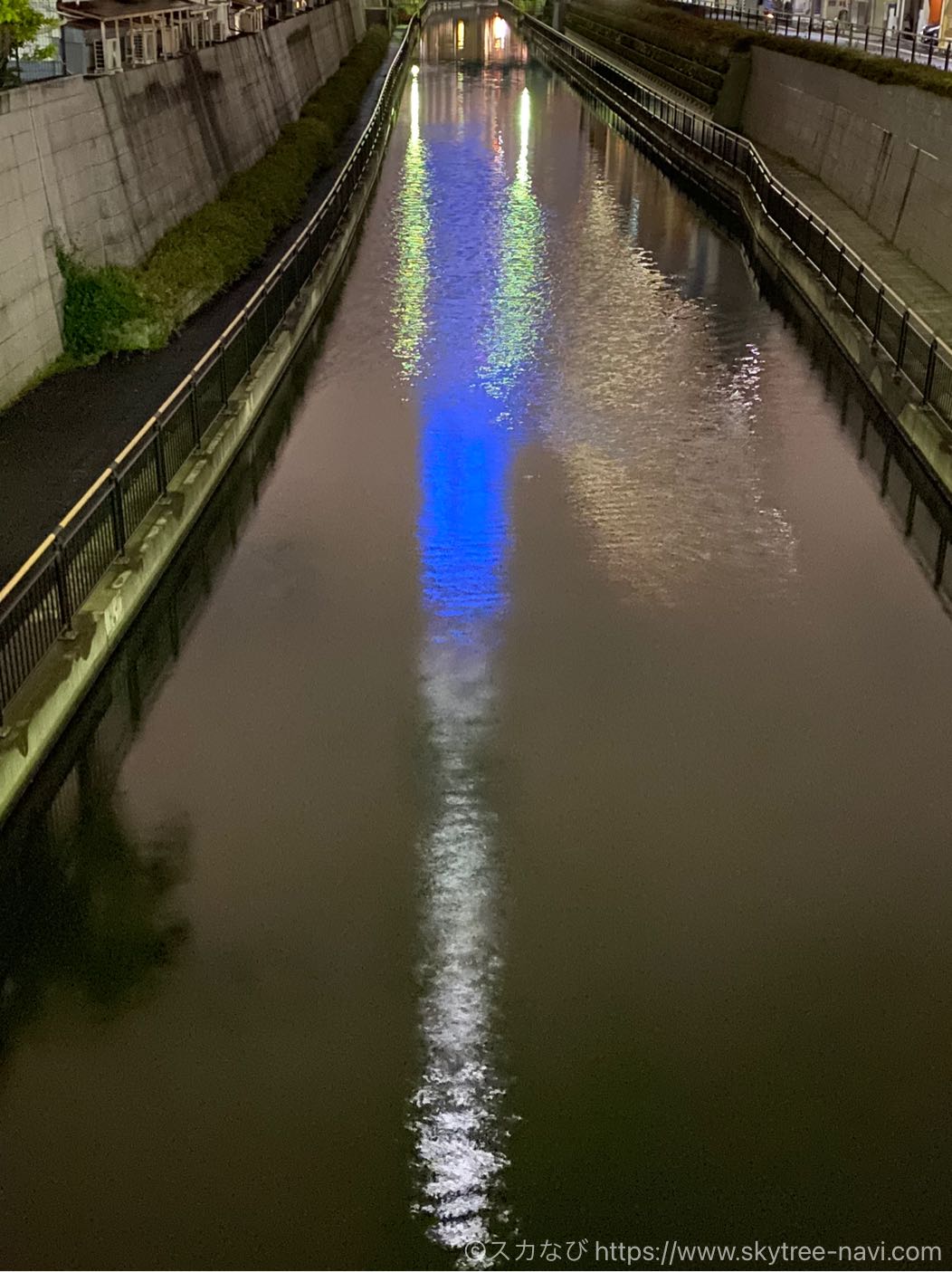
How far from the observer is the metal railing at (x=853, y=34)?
33.6 m

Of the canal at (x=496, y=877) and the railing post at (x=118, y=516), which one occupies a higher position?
the railing post at (x=118, y=516)

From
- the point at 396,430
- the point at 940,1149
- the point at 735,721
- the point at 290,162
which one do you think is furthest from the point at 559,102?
the point at 940,1149

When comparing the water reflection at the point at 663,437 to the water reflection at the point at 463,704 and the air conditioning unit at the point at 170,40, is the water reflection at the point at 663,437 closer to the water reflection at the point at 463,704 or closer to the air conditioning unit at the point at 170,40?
the water reflection at the point at 463,704

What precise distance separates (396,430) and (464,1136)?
12.8m

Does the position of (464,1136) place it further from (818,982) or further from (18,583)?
(18,583)

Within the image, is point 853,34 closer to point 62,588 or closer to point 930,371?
point 930,371

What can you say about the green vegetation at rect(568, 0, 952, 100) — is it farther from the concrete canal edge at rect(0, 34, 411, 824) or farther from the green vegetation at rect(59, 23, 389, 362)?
the concrete canal edge at rect(0, 34, 411, 824)

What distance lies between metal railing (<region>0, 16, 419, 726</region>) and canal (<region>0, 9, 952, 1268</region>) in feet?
2.55

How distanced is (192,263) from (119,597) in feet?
41.4

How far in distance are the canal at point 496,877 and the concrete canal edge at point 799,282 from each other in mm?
824

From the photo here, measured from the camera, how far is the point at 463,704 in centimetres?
1186

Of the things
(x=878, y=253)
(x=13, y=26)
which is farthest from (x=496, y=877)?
(x=878, y=253)

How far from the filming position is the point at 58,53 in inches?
1015

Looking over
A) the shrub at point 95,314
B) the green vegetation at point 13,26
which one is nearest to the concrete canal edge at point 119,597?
the shrub at point 95,314
